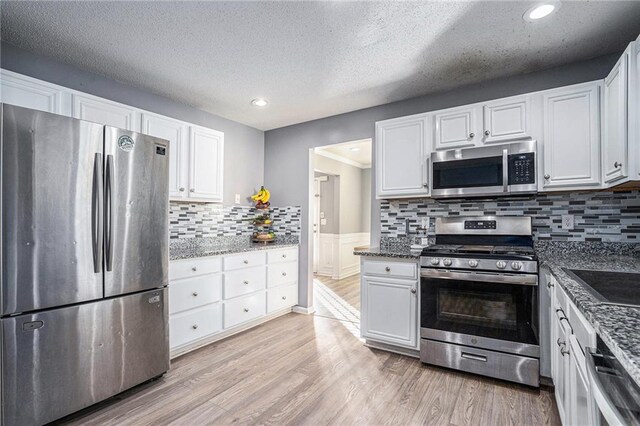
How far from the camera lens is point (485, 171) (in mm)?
2469

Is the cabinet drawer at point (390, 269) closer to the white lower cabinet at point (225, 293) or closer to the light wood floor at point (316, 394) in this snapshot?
the light wood floor at point (316, 394)

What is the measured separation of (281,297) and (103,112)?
8.25 feet

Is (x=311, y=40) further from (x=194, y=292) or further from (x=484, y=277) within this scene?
(x=194, y=292)

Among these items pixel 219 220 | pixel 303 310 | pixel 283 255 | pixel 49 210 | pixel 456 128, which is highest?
pixel 456 128

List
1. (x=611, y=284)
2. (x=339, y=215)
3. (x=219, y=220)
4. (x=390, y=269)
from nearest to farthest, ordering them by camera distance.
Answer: (x=611, y=284) < (x=390, y=269) < (x=219, y=220) < (x=339, y=215)

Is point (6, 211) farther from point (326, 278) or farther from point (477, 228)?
point (326, 278)

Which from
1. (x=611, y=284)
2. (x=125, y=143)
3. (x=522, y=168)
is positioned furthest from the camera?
(x=522, y=168)

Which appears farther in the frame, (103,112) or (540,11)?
(103,112)

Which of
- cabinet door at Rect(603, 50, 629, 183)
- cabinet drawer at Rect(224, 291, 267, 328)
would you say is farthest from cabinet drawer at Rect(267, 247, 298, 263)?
cabinet door at Rect(603, 50, 629, 183)

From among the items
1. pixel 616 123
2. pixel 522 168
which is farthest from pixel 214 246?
pixel 616 123

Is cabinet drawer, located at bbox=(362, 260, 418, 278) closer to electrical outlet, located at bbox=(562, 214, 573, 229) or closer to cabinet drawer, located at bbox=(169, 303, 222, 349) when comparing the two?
electrical outlet, located at bbox=(562, 214, 573, 229)

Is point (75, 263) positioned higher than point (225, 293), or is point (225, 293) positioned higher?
point (75, 263)

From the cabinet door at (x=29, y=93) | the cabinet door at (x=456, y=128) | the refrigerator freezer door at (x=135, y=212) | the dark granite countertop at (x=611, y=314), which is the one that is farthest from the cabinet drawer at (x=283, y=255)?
the dark granite countertop at (x=611, y=314)

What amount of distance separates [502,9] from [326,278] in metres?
5.04
